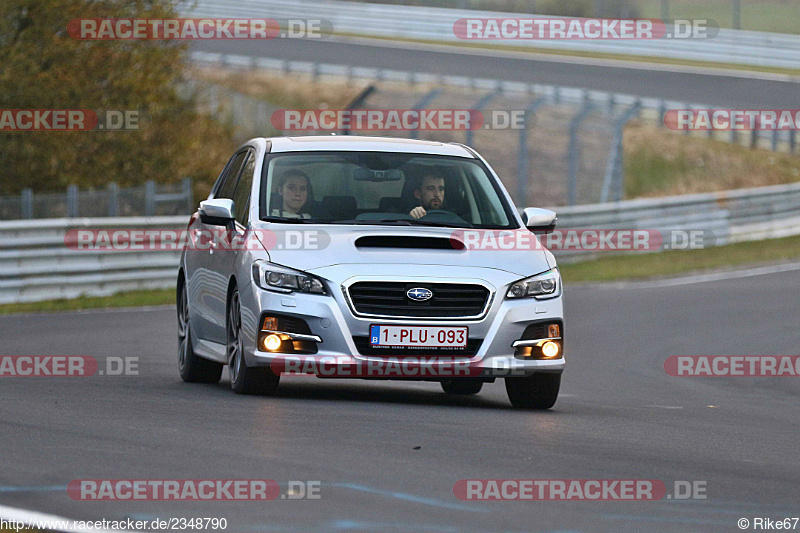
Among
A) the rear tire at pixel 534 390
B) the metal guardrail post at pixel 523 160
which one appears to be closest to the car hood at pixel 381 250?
the rear tire at pixel 534 390

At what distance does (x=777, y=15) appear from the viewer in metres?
55.0

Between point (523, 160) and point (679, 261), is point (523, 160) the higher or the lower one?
the higher one

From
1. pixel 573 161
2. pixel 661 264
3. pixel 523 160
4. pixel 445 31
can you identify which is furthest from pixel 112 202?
pixel 445 31

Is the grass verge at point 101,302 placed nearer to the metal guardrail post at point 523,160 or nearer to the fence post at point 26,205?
the fence post at point 26,205

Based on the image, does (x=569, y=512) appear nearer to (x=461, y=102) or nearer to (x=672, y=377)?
(x=672, y=377)

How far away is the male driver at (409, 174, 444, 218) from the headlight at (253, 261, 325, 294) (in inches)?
41.9

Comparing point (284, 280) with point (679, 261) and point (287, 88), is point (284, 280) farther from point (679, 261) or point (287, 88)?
point (287, 88)

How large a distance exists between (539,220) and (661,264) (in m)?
16.9

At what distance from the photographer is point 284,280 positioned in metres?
9.27

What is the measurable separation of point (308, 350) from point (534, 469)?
256 centimetres

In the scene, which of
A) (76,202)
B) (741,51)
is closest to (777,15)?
(741,51)

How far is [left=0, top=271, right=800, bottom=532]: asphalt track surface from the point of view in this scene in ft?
19.4

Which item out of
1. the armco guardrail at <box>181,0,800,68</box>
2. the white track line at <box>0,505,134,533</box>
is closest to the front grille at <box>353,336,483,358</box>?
the white track line at <box>0,505,134,533</box>

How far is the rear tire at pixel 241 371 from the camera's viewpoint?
9.52 meters
